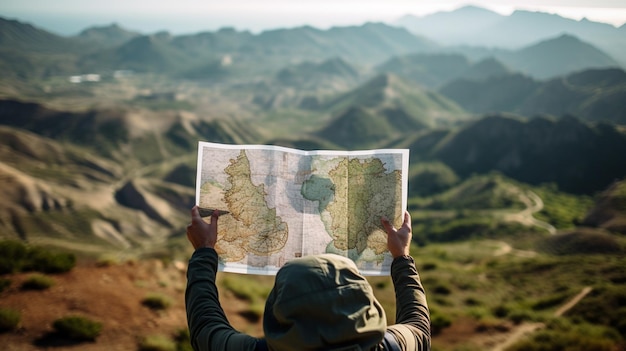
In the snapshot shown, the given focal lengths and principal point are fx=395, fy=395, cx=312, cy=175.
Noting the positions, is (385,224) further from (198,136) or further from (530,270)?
(198,136)

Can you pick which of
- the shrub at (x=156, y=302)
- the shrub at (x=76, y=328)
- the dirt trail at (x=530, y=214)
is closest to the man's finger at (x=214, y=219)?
the shrub at (x=76, y=328)

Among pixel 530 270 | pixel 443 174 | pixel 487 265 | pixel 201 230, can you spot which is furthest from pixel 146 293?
pixel 443 174

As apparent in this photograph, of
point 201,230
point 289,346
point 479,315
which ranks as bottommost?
point 479,315

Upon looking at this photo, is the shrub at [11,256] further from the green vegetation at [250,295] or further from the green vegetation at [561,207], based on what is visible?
the green vegetation at [561,207]

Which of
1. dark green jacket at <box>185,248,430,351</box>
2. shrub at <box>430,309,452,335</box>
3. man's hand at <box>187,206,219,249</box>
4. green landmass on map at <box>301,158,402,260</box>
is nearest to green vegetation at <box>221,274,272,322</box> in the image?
shrub at <box>430,309,452,335</box>

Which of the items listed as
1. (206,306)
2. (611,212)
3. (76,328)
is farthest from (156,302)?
(611,212)

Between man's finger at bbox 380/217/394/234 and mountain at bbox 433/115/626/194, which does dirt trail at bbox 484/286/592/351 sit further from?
mountain at bbox 433/115/626/194
